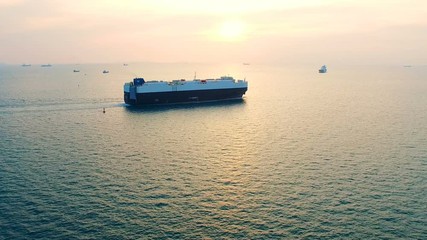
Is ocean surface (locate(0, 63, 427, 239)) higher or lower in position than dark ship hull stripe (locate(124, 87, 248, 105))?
lower

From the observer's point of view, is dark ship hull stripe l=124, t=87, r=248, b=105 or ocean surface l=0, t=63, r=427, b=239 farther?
dark ship hull stripe l=124, t=87, r=248, b=105

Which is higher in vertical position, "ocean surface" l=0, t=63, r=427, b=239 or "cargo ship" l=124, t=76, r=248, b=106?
"cargo ship" l=124, t=76, r=248, b=106

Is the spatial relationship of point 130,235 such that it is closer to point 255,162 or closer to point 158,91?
point 255,162

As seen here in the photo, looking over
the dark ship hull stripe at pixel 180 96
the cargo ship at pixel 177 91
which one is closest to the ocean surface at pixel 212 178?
the dark ship hull stripe at pixel 180 96

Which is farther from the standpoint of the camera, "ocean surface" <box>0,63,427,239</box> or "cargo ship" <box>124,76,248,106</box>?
"cargo ship" <box>124,76,248,106</box>

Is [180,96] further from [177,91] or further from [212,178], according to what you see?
[212,178]

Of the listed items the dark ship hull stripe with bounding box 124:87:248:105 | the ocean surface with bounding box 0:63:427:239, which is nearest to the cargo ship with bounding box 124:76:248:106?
the dark ship hull stripe with bounding box 124:87:248:105

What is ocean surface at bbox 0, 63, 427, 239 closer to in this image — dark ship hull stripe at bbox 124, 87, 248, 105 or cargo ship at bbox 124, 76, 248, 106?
dark ship hull stripe at bbox 124, 87, 248, 105
